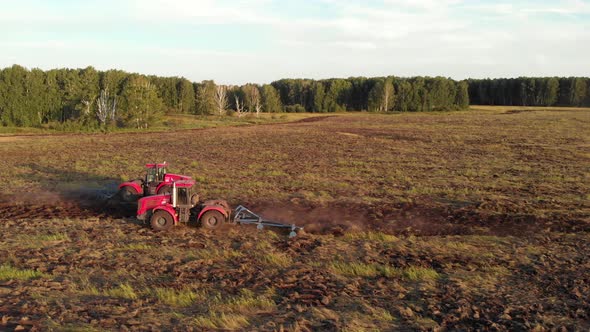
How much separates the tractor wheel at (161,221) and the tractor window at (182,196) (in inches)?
20.8

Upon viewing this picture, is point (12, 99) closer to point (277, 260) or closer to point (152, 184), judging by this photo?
point (152, 184)

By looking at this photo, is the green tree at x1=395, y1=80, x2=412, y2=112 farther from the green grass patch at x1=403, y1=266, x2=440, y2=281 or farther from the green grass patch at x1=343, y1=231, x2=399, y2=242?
the green grass patch at x1=403, y1=266, x2=440, y2=281

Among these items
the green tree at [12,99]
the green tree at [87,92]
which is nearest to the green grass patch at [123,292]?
the green tree at [87,92]

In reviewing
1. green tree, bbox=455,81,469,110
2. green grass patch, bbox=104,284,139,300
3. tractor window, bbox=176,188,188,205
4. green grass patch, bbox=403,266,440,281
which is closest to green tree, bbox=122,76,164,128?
tractor window, bbox=176,188,188,205

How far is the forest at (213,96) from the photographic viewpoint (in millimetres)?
59000

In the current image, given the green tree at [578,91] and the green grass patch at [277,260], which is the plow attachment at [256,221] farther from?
the green tree at [578,91]

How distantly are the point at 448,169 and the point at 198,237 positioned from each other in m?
16.6

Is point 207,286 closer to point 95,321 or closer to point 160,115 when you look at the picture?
point 95,321

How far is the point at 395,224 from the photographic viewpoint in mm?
14859

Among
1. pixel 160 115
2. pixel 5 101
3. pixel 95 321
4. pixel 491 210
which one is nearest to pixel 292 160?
pixel 491 210

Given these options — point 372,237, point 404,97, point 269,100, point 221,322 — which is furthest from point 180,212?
point 404,97

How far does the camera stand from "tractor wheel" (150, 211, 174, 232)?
45.5 ft

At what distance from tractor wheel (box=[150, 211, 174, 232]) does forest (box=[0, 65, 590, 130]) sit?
155ft

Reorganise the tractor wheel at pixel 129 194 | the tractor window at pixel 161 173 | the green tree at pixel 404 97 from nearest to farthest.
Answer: the tractor window at pixel 161 173
the tractor wheel at pixel 129 194
the green tree at pixel 404 97
